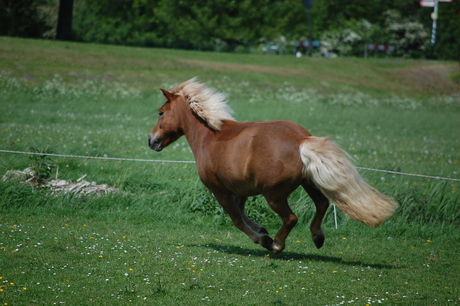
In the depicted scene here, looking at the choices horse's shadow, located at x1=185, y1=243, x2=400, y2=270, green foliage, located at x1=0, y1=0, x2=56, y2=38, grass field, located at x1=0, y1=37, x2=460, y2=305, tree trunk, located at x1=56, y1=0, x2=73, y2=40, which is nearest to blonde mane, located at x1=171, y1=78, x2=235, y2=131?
horse's shadow, located at x1=185, y1=243, x2=400, y2=270

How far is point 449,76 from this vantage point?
140 ft

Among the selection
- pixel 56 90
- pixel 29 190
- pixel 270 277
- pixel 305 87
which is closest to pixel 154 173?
pixel 29 190

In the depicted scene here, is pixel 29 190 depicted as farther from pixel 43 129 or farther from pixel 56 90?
pixel 56 90

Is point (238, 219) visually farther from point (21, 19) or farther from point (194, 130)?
point (21, 19)

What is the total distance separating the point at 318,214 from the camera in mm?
7336

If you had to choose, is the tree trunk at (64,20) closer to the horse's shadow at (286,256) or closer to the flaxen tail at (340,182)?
the horse's shadow at (286,256)

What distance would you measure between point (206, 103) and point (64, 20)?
38.7 metres

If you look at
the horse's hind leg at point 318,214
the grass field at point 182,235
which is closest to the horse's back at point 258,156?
the horse's hind leg at point 318,214

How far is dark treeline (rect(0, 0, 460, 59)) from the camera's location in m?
54.9

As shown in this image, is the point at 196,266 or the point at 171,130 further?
the point at 171,130

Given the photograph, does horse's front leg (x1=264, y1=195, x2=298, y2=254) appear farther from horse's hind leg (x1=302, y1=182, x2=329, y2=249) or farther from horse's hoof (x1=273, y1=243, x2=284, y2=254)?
horse's hind leg (x1=302, y1=182, x2=329, y2=249)

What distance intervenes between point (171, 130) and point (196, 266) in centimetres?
241

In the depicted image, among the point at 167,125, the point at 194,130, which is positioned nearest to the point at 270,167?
the point at 194,130

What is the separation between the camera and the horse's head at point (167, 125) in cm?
846
